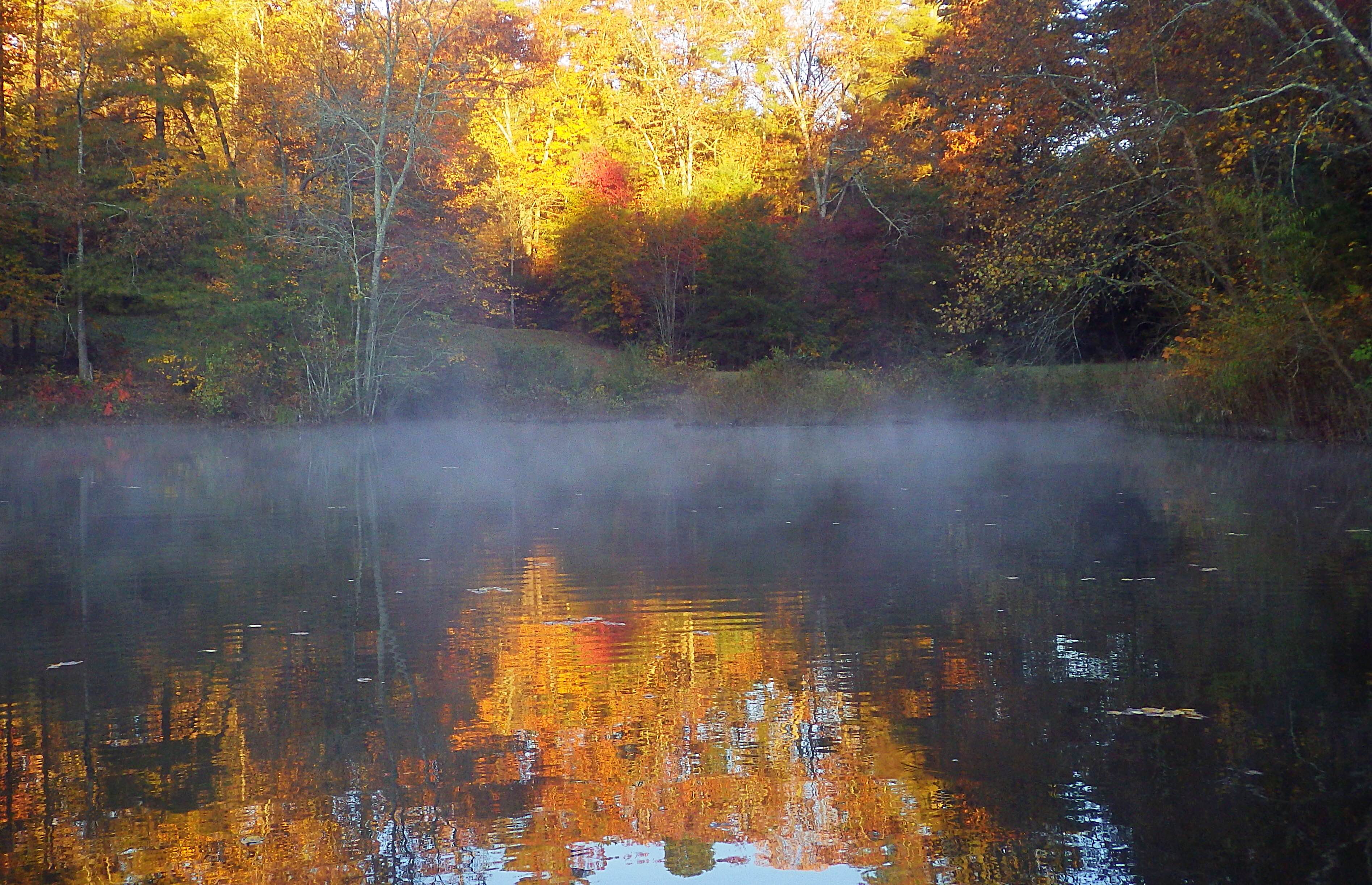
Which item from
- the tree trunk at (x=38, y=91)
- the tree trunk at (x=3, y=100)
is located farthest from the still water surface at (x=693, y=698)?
the tree trunk at (x=38, y=91)

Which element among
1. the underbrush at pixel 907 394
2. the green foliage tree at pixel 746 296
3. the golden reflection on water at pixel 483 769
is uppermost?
the green foliage tree at pixel 746 296

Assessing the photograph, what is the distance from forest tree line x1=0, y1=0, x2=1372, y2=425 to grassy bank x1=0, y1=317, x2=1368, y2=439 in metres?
0.55

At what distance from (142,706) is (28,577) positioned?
12.6 ft

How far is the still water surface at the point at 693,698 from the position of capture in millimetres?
3414

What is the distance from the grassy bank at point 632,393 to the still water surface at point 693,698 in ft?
57.0

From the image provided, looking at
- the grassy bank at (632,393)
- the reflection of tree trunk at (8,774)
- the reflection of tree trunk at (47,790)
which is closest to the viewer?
the reflection of tree trunk at (47,790)

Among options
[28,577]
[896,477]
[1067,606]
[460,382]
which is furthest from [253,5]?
[1067,606]

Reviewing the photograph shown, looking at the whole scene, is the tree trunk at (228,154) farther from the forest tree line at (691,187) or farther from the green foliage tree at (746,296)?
the green foliage tree at (746,296)

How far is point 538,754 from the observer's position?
4.21 metres

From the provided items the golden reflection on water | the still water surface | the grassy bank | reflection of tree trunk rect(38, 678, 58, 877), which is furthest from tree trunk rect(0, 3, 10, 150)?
the golden reflection on water

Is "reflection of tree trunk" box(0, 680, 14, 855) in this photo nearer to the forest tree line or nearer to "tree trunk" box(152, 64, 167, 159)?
the forest tree line

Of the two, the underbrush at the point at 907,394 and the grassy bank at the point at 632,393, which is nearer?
the underbrush at the point at 907,394

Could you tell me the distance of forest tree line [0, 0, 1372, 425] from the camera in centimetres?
1833

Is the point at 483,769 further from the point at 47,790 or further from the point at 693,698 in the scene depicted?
the point at 47,790
